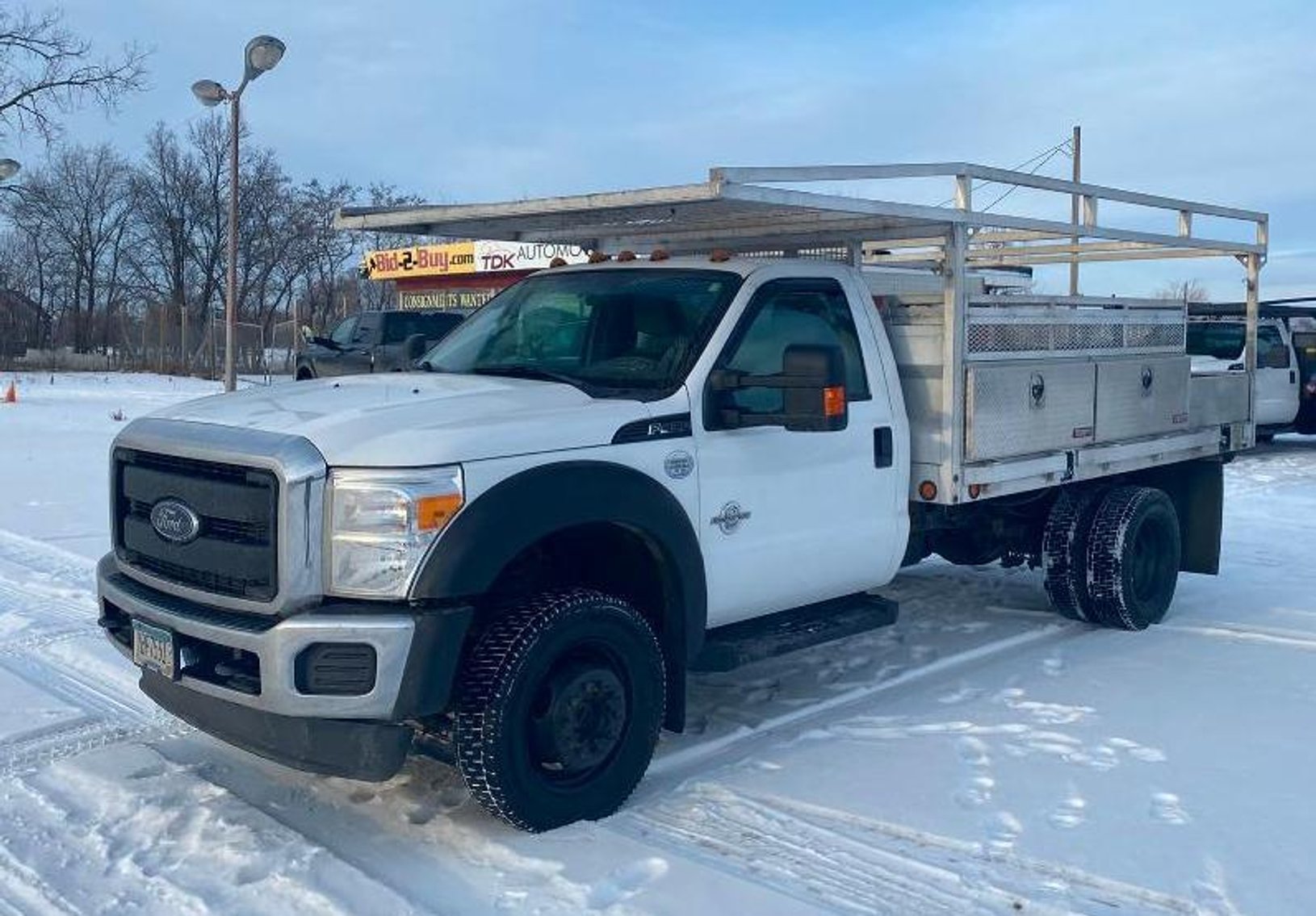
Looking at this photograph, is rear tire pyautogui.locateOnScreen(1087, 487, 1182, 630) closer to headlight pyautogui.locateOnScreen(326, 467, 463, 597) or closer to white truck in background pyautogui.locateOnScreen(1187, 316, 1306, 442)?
headlight pyautogui.locateOnScreen(326, 467, 463, 597)

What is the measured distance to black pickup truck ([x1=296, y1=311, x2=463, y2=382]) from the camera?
19234mm

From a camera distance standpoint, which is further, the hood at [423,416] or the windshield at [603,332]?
the windshield at [603,332]

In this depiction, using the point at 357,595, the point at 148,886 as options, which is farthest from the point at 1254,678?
the point at 148,886

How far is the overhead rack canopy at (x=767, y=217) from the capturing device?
5379 millimetres

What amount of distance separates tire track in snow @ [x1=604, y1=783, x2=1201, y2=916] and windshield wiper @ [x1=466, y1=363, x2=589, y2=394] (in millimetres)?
1651

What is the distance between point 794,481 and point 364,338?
17445 mm

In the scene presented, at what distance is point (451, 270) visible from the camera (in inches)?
1195

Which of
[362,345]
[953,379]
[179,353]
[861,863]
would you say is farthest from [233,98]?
[179,353]

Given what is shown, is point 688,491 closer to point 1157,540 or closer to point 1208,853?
point 1208,853

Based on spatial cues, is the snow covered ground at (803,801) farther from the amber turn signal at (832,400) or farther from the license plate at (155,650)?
the amber turn signal at (832,400)

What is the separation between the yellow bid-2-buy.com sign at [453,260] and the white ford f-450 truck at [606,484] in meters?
16.6

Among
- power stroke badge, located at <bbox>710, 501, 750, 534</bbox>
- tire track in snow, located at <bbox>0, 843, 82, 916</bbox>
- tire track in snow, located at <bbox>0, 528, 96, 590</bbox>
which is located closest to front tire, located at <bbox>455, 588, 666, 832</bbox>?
power stroke badge, located at <bbox>710, 501, 750, 534</bbox>

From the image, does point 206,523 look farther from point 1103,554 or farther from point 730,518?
point 1103,554

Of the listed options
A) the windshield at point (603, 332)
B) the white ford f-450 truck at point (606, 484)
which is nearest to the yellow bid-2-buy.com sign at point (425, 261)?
the white ford f-450 truck at point (606, 484)
